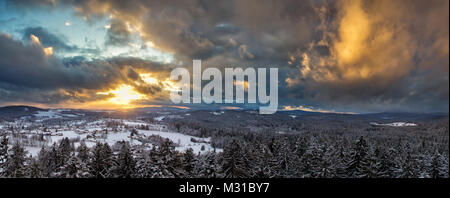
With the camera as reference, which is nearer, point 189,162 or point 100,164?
point 100,164

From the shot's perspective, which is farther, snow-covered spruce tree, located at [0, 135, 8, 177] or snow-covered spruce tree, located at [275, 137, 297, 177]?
snow-covered spruce tree, located at [275, 137, 297, 177]

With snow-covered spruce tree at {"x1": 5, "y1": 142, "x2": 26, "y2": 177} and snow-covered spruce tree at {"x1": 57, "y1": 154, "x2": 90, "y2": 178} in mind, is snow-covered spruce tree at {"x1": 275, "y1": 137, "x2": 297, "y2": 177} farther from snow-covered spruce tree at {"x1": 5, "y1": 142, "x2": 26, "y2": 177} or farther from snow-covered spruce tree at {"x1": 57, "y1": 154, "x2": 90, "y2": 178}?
snow-covered spruce tree at {"x1": 5, "y1": 142, "x2": 26, "y2": 177}

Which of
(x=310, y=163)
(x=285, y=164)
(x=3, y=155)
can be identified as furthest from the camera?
(x=285, y=164)

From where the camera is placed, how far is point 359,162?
2920 cm

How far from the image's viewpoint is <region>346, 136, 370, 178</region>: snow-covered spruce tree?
88.8 feet

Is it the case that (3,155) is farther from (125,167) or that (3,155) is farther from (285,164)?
(285,164)

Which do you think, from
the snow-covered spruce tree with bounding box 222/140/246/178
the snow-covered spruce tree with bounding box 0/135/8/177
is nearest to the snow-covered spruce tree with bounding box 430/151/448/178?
the snow-covered spruce tree with bounding box 222/140/246/178

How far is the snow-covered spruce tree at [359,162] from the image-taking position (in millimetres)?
27062

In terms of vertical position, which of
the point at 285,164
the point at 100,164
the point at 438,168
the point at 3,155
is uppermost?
the point at 3,155

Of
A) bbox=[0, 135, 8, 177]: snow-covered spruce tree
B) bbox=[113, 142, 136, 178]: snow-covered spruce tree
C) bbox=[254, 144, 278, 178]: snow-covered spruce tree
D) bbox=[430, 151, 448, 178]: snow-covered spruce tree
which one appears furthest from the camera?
bbox=[430, 151, 448, 178]: snow-covered spruce tree

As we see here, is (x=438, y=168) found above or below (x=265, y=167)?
below

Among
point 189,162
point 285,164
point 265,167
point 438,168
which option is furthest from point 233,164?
point 438,168
